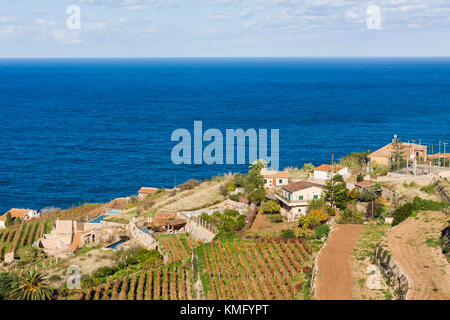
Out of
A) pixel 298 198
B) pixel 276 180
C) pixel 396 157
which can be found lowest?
pixel 298 198

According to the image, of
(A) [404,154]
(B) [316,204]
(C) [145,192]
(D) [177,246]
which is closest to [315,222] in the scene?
(B) [316,204]

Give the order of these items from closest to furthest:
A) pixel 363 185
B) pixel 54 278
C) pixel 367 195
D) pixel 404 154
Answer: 1. pixel 54 278
2. pixel 367 195
3. pixel 363 185
4. pixel 404 154

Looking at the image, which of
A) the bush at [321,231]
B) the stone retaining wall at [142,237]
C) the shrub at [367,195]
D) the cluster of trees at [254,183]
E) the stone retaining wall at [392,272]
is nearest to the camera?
the stone retaining wall at [392,272]

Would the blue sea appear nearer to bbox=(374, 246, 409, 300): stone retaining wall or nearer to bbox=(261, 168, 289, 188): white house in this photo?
bbox=(261, 168, 289, 188): white house

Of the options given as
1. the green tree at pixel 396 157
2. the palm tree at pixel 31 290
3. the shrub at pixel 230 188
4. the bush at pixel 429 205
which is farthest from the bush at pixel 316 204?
the palm tree at pixel 31 290

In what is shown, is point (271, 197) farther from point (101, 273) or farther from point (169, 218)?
point (101, 273)

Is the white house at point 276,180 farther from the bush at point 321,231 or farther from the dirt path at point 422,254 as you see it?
the dirt path at point 422,254

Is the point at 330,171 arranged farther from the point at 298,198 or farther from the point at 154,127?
the point at 154,127

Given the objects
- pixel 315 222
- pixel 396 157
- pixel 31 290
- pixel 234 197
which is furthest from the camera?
pixel 396 157
